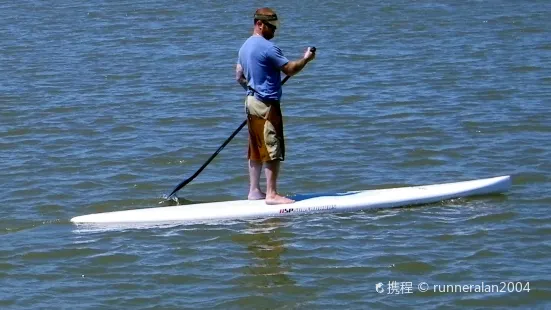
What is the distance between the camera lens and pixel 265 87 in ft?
31.5

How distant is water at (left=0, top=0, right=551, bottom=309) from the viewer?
8.35 m

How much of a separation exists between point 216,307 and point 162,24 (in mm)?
13605

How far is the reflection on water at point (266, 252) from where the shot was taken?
842 centimetres

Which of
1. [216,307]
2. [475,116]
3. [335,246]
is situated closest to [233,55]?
[475,116]

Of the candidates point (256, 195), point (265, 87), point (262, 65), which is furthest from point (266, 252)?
point (262, 65)

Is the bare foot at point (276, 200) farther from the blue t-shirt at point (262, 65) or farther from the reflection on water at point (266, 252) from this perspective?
the blue t-shirt at point (262, 65)

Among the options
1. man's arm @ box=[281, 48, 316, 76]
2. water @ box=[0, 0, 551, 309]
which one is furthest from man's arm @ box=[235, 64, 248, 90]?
water @ box=[0, 0, 551, 309]

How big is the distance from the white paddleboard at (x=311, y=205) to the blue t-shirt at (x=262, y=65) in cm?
93

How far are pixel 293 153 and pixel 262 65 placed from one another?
265 cm

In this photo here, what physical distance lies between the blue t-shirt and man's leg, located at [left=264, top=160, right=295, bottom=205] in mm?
576

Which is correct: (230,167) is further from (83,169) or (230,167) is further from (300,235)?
(300,235)

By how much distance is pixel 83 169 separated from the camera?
11688 mm

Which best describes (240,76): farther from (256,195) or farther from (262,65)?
(256,195)

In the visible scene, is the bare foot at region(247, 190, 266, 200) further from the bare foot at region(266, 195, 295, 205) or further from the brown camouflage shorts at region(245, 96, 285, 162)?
the brown camouflage shorts at region(245, 96, 285, 162)
